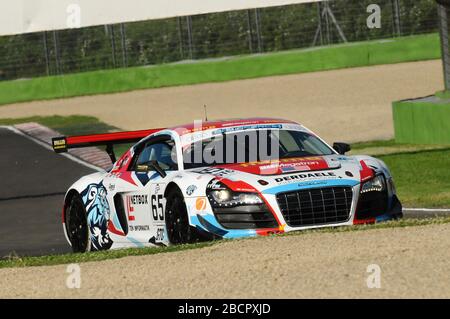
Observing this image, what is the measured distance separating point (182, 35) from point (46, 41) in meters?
3.94

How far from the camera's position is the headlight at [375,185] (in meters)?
12.5

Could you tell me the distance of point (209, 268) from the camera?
9.97 metres

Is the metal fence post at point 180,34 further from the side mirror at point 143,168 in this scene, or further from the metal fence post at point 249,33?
the side mirror at point 143,168

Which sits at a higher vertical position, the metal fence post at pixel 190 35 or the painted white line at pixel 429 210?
the metal fence post at pixel 190 35

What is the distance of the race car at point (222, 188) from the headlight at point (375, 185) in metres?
0.01

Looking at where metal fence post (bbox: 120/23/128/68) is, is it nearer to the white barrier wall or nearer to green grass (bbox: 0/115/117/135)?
green grass (bbox: 0/115/117/135)

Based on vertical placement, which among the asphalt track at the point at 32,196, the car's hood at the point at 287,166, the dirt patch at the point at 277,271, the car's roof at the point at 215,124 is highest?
the car's roof at the point at 215,124

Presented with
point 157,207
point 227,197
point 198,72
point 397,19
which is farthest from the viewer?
point 397,19

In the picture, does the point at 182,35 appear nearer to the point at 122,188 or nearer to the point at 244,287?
the point at 122,188

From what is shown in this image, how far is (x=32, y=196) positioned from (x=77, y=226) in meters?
6.01

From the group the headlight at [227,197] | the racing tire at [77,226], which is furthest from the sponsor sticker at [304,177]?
the racing tire at [77,226]

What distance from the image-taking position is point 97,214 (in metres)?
14.2

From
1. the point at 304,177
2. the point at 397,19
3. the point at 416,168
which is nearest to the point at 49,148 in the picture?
the point at 416,168

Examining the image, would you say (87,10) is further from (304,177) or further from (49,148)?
(49,148)
